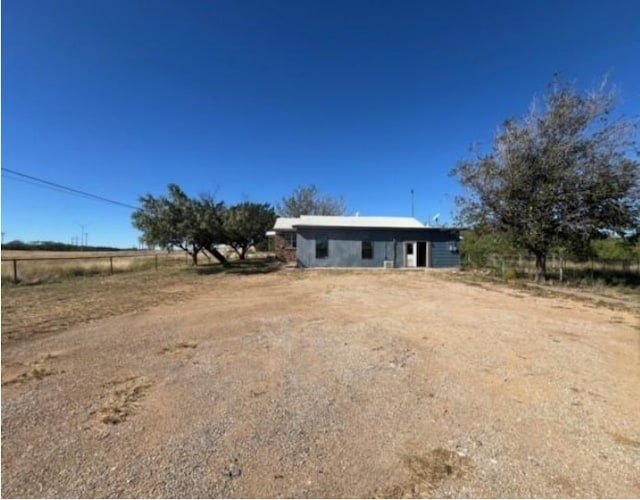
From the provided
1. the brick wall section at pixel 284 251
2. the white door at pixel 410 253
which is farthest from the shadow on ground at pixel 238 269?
the white door at pixel 410 253

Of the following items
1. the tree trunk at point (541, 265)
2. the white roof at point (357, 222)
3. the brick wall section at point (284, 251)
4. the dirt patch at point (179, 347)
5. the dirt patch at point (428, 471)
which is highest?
the white roof at point (357, 222)

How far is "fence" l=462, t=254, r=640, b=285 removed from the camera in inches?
573

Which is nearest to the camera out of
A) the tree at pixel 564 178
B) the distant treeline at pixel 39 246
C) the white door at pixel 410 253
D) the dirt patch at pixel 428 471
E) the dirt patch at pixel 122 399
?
the dirt patch at pixel 428 471

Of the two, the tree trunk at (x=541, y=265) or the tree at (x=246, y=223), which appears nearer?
the tree trunk at (x=541, y=265)

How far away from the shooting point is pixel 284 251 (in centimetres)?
2514

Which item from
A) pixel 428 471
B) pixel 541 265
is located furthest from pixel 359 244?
pixel 428 471

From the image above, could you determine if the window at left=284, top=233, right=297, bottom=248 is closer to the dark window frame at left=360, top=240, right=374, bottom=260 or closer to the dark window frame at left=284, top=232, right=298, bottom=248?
the dark window frame at left=284, top=232, right=298, bottom=248

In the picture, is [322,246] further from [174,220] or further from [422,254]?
[174,220]

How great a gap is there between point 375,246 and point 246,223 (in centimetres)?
960

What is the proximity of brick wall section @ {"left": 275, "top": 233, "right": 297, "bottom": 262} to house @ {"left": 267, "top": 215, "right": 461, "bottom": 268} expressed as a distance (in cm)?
282

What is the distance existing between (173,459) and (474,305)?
8.26m

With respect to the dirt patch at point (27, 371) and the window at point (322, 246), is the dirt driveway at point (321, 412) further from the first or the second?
the window at point (322, 246)

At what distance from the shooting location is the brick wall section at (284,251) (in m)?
24.8

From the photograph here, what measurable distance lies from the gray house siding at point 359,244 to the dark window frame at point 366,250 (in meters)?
0.13
